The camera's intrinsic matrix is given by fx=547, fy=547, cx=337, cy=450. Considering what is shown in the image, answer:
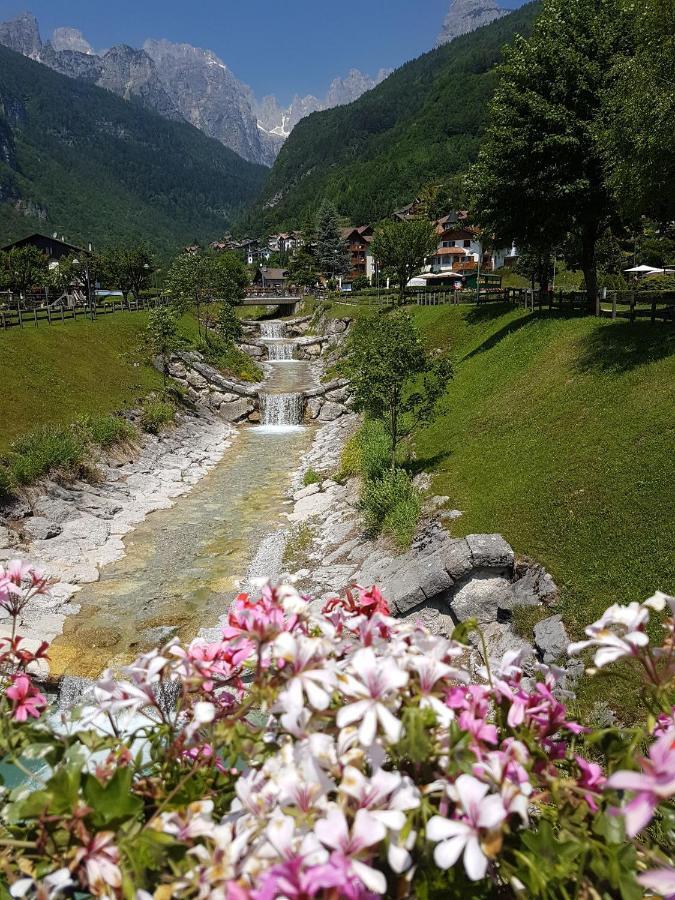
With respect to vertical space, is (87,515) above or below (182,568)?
above

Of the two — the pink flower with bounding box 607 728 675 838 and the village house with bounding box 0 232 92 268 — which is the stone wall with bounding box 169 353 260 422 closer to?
the pink flower with bounding box 607 728 675 838

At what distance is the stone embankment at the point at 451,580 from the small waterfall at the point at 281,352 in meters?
46.1

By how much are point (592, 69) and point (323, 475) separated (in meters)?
21.9

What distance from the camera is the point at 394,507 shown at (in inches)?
626

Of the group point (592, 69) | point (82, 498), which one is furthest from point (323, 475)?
point (592, 69)

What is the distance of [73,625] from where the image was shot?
1391 centimetres

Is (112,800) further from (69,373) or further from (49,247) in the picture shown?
(49,247)

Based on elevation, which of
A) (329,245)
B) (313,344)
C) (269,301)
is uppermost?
(329,245)

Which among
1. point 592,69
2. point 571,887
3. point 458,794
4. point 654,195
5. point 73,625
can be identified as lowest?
point 73,625

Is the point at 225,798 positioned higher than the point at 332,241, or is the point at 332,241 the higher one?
the point at 332,241

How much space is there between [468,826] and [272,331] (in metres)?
73.7

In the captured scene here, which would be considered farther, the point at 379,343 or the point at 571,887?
the point at 379,343

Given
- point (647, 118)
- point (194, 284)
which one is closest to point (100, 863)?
point (647, 118)

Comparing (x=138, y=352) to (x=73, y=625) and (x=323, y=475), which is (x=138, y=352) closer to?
(x=323, y=475)
